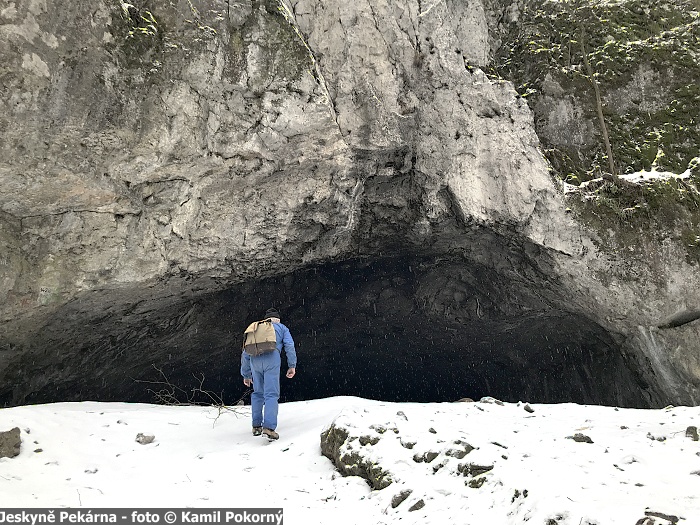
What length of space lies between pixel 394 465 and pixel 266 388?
2102mm

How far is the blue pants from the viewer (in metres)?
5.70

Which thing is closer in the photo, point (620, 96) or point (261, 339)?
point (261, 339)

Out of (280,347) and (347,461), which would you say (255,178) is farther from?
(347,461)

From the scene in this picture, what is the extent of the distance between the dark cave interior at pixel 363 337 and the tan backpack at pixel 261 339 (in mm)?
3104

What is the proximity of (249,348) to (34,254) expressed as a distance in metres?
3.42

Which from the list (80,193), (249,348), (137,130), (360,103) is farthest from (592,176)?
(80,193)

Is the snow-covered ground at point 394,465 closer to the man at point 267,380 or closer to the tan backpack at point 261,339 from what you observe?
the man at point 267,380

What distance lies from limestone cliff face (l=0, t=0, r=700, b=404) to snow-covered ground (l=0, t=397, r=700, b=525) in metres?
2.45

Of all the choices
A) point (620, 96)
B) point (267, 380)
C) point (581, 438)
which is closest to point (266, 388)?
point (267, 380)

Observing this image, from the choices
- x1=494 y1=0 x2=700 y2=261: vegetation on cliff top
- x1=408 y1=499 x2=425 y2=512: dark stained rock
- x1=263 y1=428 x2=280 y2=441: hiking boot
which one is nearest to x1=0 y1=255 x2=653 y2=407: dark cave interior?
x1=494 y1=0 x2=700 y2=261: vegetation on cliff top

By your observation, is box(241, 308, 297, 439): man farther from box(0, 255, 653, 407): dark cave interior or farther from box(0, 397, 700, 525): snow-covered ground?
box(0, 255, 653, 407): dark cave interior

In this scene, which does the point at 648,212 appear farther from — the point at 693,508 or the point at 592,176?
the point at 693,508

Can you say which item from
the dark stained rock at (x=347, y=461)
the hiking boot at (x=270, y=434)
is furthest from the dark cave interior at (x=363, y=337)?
the dark stained rock at (x=347, y=461)

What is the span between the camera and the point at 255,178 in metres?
7.94
